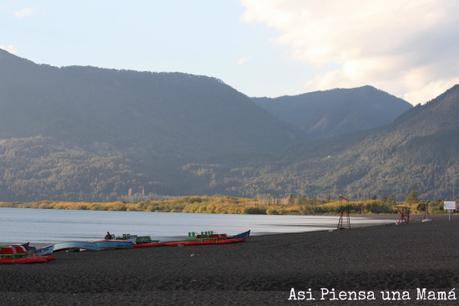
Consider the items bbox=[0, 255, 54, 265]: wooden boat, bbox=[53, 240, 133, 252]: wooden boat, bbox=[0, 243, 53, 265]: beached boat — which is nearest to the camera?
bbox=[0, 255, 54, 265]: wooden boat

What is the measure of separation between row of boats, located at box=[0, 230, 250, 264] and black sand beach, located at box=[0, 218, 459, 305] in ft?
5.57

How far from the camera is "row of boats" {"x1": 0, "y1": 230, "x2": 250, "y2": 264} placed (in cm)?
4153

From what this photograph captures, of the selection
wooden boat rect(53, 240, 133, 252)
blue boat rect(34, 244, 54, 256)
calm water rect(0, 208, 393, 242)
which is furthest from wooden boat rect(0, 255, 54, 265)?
calm water rect(0, 208, 393, 242)

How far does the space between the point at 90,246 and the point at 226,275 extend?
75.7 ft

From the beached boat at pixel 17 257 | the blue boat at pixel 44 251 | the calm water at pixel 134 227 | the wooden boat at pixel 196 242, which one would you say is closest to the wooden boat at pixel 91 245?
the wooden boat at pixel 196 242

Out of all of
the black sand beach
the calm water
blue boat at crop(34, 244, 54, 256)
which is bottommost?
the black sand beach

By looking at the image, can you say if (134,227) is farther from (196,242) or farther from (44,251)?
(44,251)

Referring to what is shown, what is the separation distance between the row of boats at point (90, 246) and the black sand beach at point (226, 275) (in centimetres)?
170

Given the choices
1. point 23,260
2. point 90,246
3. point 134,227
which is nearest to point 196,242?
point 90,246

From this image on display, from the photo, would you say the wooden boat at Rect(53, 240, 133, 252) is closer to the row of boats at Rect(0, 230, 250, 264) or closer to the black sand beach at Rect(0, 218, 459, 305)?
the row of boats at Rect(0, 230, 250, 264)

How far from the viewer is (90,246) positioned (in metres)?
53.8

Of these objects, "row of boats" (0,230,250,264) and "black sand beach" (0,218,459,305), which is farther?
"row of boats" (0,230,250,264)

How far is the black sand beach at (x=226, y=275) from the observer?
26359mm

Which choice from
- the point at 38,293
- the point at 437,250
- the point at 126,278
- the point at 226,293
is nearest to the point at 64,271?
the point at 126,278
